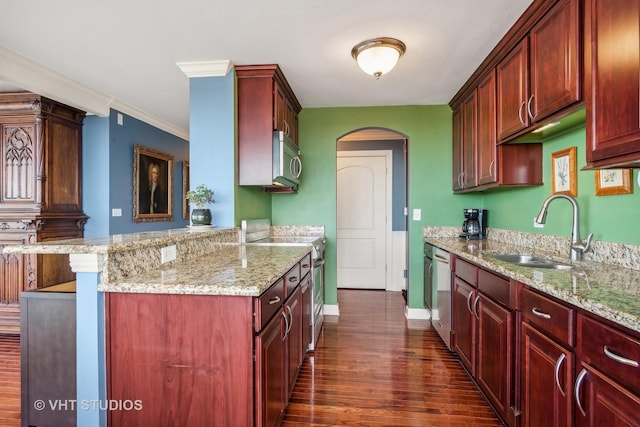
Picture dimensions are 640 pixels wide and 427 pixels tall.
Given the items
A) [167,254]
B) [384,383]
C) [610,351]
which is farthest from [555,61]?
[167,254]

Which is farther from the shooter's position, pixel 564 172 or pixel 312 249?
pixel 312 249

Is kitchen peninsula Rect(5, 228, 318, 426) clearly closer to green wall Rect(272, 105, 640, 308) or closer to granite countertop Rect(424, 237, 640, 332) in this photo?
granite countertop Rect(424, 237, 640, 332)

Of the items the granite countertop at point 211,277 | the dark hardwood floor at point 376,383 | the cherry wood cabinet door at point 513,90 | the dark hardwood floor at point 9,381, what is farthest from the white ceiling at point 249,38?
the dark hardwood floor at point 376,383

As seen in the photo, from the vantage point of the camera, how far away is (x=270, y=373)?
137 cm

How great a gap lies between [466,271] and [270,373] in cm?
152

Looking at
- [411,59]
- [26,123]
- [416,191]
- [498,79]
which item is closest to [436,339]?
[416,191]

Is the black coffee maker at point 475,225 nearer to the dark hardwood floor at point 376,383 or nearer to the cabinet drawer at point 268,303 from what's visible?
the dark hardwood floor at point 376,383

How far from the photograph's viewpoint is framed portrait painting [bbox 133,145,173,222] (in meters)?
3.96

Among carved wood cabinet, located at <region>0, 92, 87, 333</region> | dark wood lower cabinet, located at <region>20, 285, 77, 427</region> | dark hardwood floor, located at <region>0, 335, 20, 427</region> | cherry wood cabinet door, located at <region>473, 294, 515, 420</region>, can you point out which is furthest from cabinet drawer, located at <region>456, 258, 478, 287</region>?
carved wood cabinet, located at <region>0, 92, 87, 333</region>

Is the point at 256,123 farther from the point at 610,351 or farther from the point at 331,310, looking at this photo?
the point at 610,351

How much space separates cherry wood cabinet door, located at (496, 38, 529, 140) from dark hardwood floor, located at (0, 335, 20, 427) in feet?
11.6

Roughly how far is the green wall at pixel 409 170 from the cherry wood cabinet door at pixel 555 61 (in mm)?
1650

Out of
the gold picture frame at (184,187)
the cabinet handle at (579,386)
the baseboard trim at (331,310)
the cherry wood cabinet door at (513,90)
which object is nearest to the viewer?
the cabinet handle at (579,386)

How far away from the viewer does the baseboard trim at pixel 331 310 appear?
3563 millimetres
